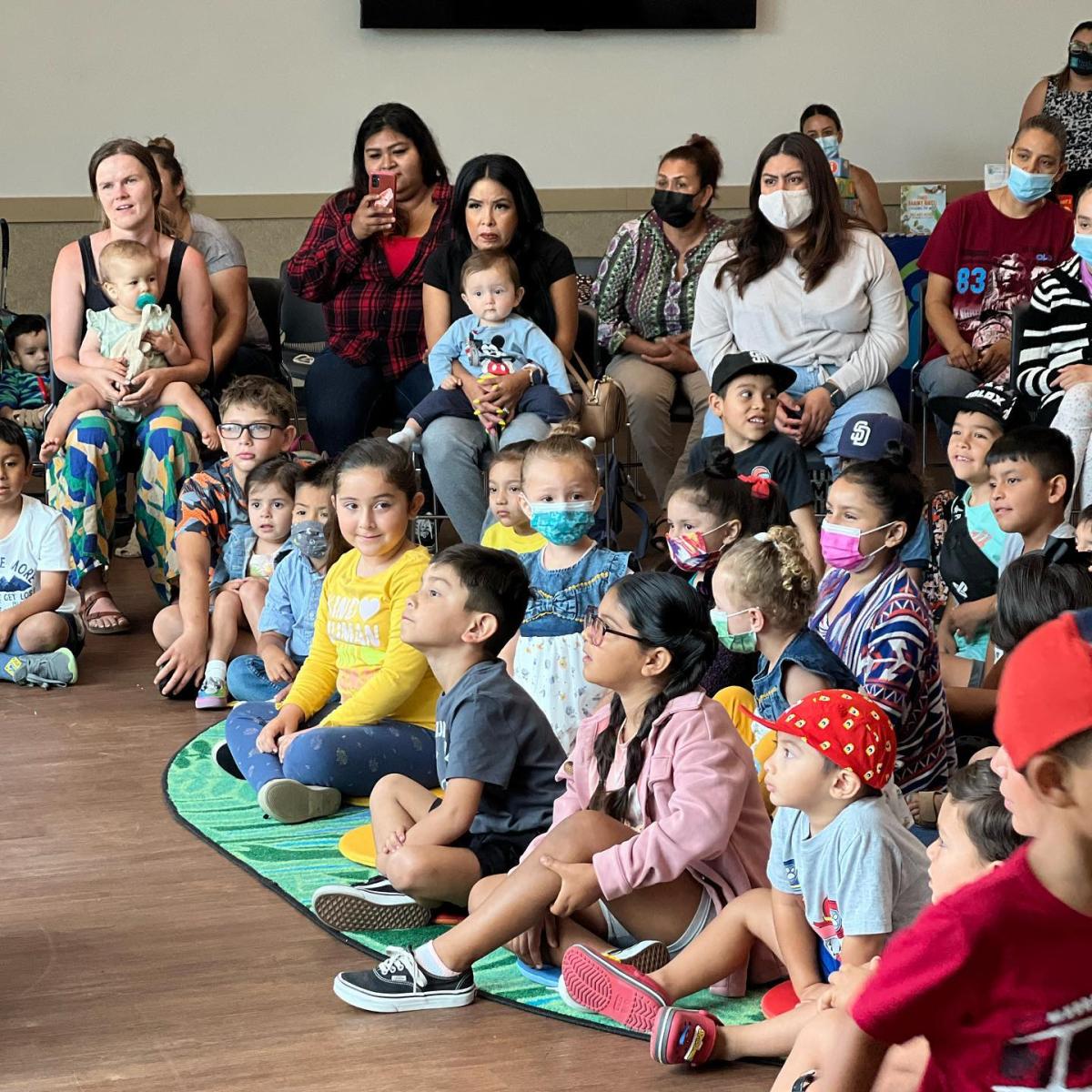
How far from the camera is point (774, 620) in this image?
2.77 metres

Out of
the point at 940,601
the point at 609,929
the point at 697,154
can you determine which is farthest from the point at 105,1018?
the point at 697,154

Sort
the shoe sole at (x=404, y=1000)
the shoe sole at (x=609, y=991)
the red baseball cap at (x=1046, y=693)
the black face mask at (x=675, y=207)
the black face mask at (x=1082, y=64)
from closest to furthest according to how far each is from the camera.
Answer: the red baseball cap at (x=1046, y=693) < the shoe sole at (x=609, y=991) < the shoe sole at (x=404, y=1000) < the black face mask at (x=675, y=207) < the black face mask at (x=1082, y=64)

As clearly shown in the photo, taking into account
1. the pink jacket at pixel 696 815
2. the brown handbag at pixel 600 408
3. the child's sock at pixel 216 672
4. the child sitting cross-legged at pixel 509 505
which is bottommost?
the child's sock at pixel 216 672

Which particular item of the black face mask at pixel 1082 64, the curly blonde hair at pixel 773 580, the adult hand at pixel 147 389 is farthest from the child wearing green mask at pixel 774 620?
the black face mask at pixel 1082 64

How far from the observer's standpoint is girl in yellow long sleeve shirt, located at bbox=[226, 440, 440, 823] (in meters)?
3.20

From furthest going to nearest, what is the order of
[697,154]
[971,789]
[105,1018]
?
[697,154], [105,1018], [971,789]

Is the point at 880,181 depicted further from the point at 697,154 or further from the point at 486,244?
the point at 486,244

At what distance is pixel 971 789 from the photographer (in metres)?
1.84

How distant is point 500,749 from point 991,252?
10.4 ft

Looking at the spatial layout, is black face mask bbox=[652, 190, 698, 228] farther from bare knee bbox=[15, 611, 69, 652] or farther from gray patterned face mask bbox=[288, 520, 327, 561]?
bare knee bbox=[15, 611, 69, 652]

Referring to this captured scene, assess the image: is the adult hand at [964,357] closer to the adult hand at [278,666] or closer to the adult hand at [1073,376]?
the adult hand at [1073,376]

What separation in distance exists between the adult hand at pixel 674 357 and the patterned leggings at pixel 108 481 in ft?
4.98

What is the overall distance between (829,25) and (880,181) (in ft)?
2.57

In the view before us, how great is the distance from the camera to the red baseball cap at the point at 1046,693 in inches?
45.9
